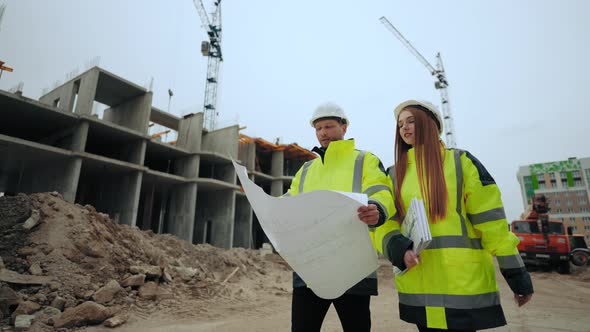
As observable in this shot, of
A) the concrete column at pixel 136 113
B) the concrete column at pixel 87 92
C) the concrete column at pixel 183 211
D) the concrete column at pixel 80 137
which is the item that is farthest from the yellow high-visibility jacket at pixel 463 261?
the concrete column at pixel 183 211

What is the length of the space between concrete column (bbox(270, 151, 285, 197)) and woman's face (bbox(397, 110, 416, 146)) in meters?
24.9

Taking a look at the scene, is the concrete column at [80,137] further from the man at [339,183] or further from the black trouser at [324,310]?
the black trouser at [324,310]

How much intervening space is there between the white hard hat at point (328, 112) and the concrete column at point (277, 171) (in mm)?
24571

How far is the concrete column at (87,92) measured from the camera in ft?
48.8

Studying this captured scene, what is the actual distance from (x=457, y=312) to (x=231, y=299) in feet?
20.5

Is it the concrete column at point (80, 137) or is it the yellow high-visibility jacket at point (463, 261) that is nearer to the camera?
the yellow high-visibility jacket at point (463, 261)

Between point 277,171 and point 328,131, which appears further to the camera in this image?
point 277,171

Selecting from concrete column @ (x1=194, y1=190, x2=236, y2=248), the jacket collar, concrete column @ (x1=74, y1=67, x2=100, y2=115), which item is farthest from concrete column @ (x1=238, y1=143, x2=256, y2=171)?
the jacket collar

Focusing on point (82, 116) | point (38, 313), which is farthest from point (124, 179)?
point (38, 313)

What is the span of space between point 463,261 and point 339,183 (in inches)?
26.4

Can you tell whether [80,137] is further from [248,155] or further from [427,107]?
[427,107]

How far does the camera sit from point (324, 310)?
1.69m

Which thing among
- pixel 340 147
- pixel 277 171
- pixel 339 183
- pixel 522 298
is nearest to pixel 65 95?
pixel 277 171

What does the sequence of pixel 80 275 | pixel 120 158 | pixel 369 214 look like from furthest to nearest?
pixel 120 158 < pixel 80 275 < pixel 369 214
